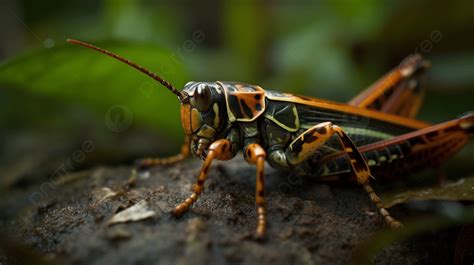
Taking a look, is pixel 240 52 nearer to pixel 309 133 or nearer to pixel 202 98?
pixel 202 98

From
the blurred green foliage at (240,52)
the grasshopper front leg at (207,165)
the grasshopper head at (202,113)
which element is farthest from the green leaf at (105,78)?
the grasshopper front leg at (207,165)

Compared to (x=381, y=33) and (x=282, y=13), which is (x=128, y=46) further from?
(x=282, y=13)

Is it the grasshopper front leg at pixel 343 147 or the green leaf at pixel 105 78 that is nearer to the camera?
the grasshopper front leg at pixel 343 147

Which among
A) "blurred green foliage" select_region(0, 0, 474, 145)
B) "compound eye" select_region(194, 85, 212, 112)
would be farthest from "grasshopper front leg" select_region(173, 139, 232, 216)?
"blurred green foliage" select_region(0, 0, 474, 145)

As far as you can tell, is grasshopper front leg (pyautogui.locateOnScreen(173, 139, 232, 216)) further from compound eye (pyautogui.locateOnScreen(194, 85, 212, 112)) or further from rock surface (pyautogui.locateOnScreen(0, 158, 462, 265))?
compound eye (pyautogui.locateOnScreen(194, 85, 212, 112))

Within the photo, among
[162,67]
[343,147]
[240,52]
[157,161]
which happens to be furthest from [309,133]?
[240,52]

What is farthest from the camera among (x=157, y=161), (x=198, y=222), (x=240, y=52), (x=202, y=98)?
(x=240, y=52)

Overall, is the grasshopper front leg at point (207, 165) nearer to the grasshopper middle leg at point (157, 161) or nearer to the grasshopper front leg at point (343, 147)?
the grasshopper front leg at point (343, 147)
